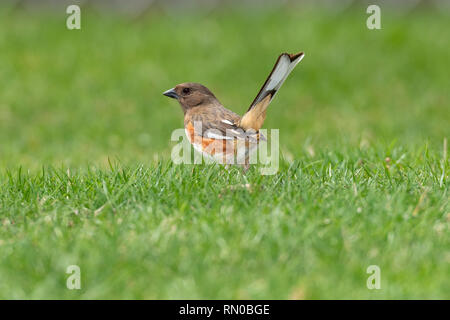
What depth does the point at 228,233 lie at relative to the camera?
12.3ft

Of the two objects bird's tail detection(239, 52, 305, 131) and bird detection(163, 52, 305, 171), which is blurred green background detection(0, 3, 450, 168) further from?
bird's tail detection(239, 52, 305, 131)

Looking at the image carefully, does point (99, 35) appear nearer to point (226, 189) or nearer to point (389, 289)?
point (226, 189)

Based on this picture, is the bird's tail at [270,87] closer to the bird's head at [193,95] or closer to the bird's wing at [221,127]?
the bird's wing at [221,127]

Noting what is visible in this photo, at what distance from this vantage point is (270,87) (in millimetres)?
4875

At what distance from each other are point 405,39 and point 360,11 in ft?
5.03

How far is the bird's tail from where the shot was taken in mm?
4781

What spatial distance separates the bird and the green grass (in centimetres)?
26

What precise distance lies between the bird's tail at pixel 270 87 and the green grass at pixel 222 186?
1.43ft

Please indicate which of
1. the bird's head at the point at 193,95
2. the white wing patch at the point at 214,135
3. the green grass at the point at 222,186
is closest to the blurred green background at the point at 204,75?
the green grass at the point at 222,186

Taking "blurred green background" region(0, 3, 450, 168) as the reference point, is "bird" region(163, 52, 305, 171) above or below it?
below

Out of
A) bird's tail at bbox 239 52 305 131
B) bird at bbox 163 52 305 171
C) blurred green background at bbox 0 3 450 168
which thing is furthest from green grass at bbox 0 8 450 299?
bird's tail at bbox 239 52 305 131

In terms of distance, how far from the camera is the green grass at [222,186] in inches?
134

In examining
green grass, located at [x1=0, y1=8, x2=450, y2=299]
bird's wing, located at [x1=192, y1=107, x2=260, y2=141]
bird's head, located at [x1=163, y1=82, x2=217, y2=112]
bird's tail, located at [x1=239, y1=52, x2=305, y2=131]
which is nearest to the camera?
green grass, located at [x1=0, y1=8, x2=450, y2=299]

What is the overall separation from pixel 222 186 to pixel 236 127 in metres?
0.81
